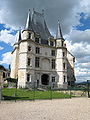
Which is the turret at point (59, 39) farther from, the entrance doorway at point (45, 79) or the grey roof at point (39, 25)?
the entrance doorway at point (45, 79)

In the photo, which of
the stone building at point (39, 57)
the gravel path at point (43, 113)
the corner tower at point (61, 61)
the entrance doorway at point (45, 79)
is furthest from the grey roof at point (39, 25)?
the gravel path at point (43, 113)

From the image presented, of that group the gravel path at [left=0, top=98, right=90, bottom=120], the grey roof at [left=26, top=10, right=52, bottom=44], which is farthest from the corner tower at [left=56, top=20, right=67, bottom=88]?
the gravel path at [left=0, top=98, right=90, bottom=120]

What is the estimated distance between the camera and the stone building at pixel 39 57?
39.2m

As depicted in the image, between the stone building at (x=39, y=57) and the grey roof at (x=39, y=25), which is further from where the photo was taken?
the grey roof at (x=39, y=25)

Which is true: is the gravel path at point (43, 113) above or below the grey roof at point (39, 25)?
below

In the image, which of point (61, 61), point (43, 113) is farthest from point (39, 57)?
point (43, 113)

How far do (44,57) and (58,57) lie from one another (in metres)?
4.36

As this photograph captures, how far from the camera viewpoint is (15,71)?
45.8 metres

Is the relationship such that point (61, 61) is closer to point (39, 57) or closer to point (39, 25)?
point (39, 57)

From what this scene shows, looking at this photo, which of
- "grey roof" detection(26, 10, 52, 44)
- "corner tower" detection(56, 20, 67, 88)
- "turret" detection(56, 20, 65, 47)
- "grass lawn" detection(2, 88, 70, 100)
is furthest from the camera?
"turret" detection(56, 20, 65, 47)

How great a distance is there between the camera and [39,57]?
42781 millimetres

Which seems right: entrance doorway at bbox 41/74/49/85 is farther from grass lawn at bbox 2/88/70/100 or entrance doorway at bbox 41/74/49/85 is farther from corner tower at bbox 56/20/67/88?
grass lawn at bbox 2/88/70/100

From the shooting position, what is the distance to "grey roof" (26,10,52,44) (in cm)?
4464

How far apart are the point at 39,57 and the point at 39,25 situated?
11.2 m
